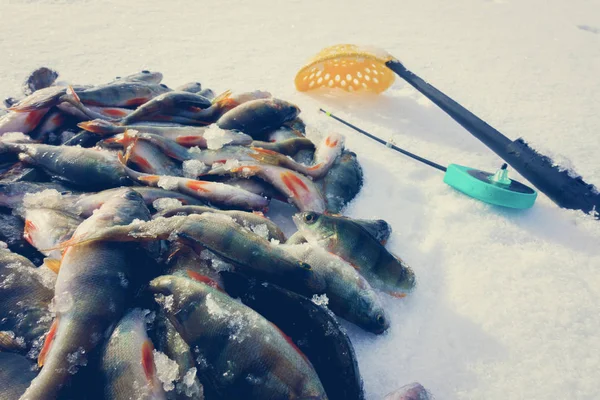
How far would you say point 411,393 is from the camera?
1.95 meters

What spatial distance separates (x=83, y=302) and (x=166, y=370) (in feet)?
1.75

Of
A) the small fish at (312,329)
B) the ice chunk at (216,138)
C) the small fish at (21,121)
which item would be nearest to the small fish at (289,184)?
the ice chunk at (216,138)

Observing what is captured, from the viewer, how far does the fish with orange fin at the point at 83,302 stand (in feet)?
5.65

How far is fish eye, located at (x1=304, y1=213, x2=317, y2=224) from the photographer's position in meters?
2.65

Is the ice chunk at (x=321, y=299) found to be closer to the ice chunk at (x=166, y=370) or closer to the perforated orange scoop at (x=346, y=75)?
the ice chunk at (x=166, y=370)

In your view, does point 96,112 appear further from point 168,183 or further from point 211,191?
point 211,191

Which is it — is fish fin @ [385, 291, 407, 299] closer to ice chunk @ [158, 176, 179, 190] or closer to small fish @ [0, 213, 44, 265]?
ice chunk @ [158, 176, 179, 190]

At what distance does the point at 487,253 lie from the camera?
2906 millimetres

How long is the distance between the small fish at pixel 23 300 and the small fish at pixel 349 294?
1.30 m

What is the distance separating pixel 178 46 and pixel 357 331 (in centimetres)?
548

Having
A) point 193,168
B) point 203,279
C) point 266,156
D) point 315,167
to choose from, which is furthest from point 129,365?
point 315,167

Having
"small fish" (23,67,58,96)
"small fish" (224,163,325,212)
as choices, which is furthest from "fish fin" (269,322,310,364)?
"small fish" (23,67,58,96)

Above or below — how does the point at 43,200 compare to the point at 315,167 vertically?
above

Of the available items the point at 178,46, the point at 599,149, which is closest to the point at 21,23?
the point at 178,46
